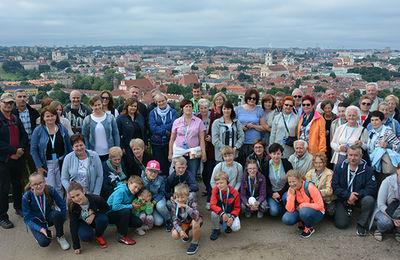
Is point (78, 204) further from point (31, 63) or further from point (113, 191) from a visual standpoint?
point (31, 63)

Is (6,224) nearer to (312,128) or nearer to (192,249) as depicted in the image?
(192,249)

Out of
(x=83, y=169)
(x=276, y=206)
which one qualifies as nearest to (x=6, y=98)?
(x=83, y=169)

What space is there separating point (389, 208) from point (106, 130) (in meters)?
2.87

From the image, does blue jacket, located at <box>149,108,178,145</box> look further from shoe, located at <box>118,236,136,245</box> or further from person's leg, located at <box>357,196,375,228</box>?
person's leg, located at <box>357,196,375,228</box>

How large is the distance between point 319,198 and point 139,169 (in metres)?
1.80

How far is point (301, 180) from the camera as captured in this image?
296 centimetres

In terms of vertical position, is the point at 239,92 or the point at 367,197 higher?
the point at 367,197

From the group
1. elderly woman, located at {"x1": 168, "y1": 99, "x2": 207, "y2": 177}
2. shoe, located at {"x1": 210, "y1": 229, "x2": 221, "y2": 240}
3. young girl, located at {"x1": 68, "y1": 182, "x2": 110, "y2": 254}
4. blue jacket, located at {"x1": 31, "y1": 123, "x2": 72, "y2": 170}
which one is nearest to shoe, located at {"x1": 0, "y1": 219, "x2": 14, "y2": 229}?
blue jacket, located at {"x1": 31, "y1": 123, "x2": 72, "y2": 170}

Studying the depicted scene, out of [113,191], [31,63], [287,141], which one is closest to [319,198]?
[287,141]

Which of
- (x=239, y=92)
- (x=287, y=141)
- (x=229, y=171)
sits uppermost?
(x=287, y=141)

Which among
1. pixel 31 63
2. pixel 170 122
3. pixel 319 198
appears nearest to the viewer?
pixel 319 198

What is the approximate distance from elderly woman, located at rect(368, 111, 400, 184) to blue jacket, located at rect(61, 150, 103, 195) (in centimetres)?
274

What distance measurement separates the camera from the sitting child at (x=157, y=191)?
297cm

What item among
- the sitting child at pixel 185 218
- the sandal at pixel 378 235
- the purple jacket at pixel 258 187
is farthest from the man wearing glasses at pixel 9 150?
the sandal at pixel 378 235
